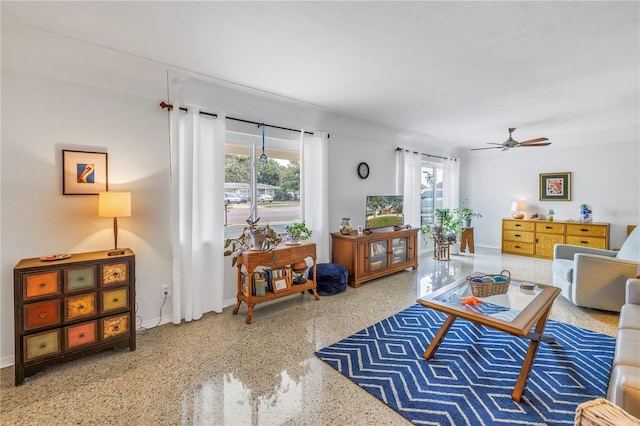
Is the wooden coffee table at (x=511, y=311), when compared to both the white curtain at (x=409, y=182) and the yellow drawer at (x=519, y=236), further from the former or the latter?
the yellow drawer at (x=519, y=236)

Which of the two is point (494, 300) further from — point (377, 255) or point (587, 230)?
point (587, 230)

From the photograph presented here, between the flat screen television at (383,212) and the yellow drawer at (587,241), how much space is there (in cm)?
332

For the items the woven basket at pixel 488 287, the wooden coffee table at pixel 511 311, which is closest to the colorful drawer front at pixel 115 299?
the wooden coffee table at pixel 511 311

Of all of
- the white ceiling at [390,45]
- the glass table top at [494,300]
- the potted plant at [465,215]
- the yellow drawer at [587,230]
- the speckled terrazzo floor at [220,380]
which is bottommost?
the speckled terrazzo floor at [220,380]

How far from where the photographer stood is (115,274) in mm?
2326

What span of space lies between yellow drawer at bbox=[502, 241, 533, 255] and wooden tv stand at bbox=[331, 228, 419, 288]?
9.26 feet

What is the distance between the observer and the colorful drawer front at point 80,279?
2.14m

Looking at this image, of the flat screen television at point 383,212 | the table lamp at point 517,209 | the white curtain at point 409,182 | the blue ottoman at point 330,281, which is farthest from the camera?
the table lamp at point 517,209

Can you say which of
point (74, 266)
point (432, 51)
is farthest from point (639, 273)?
point (74, 266)

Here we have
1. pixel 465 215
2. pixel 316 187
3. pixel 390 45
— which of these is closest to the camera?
pixel 390 45

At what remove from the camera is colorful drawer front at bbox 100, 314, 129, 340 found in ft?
7.52

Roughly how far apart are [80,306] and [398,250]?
393 cm

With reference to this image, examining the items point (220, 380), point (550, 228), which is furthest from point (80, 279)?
point (550, 228)

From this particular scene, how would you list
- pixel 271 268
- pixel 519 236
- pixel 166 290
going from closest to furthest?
pixel 166 290
pixel 271 268
pixel 519 236
